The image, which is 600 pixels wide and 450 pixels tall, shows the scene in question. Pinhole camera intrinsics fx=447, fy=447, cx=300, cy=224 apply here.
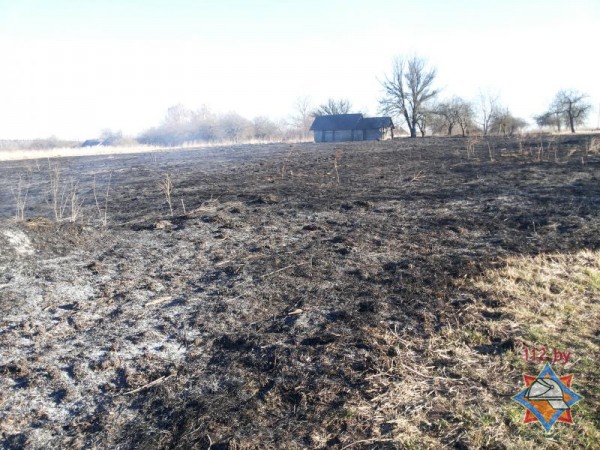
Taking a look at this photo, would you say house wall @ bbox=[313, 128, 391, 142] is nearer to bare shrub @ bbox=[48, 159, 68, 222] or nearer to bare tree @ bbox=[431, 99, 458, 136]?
bare tree @ bbox=[431, 99, 458, 136]

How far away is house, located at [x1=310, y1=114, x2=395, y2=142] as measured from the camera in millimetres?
50906

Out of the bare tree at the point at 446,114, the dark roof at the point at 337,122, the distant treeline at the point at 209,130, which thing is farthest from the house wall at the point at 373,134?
the distant treeline at the point at 209,130

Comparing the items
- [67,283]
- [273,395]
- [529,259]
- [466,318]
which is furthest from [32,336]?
[529,259]

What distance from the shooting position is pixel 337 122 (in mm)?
53750

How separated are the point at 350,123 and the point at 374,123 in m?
3.03

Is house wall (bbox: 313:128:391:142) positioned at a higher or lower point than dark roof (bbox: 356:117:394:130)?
lower

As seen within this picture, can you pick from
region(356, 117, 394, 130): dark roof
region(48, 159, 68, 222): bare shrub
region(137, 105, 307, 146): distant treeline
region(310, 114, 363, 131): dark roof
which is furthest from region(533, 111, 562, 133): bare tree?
region(48, 159, 68, 222): bare shrub

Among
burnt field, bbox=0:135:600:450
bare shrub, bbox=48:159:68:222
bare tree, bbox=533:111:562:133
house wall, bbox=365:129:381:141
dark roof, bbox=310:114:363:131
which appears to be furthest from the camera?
dark roof, bbox=310:114:363:131

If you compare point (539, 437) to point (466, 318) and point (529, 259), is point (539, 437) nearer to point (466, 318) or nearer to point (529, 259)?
point (466, 318)

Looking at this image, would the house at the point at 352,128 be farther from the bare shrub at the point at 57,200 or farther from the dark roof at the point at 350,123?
the bare shrub at the point at 57,200

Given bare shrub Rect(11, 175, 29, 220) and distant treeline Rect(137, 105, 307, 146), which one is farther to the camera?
distant treeline Rect(137, 105, 307, 146)

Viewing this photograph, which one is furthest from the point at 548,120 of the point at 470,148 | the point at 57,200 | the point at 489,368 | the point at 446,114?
the point at 489,368

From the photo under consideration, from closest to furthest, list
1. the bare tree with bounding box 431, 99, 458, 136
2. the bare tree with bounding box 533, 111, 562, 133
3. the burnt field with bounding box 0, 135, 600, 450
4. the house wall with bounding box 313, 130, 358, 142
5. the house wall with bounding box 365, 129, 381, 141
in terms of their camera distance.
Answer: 1. the burnt field with bounding box 0, 135, 600, 450
2. the bare tree with bounding box 533, 111, 562, 133
3. the bare tree with bounding box 431, 99, 458, 136
4. the house wall with bounding box 365, 129, 381, 141
5. the house wall with bounding box 313, 130, 358, 142

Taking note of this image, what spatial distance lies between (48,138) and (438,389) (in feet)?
278
